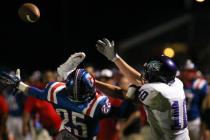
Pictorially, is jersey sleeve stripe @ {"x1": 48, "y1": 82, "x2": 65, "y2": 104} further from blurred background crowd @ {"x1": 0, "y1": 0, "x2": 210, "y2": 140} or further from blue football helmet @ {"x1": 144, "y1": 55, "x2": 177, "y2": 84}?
blurred background crowd @ {"x1": 0, "y1": 0, "x2": 210, "y2": 140}

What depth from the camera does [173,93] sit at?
19.1 feet

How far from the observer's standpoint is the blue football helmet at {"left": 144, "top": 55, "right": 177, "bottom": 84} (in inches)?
231

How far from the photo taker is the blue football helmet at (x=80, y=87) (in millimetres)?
6438

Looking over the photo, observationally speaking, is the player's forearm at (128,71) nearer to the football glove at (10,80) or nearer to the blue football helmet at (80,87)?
the blue football helmet at (80,87)

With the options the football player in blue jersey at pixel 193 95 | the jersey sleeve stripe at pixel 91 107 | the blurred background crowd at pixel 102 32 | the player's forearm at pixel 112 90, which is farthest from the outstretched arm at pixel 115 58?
the blurred background crowd at pixel 102 32

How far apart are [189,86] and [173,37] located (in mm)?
14881

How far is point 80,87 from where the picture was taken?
6430mm

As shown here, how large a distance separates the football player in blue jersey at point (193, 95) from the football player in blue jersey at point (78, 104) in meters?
4.01

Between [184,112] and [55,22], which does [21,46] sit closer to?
[55,22]

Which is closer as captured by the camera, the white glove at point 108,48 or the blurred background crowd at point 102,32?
the white glove at point 108,48

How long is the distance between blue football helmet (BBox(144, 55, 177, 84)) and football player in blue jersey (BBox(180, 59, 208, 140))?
450 cm

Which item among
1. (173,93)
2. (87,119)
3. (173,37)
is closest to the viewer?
(173,93)

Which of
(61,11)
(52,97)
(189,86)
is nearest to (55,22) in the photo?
(61,11)

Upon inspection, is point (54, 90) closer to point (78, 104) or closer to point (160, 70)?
point (78, 104)
